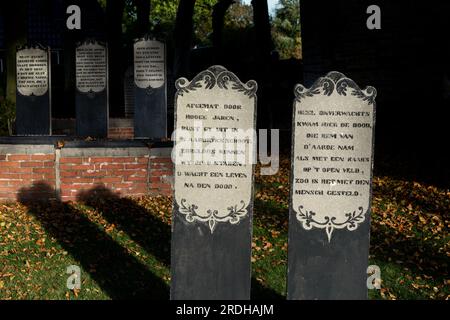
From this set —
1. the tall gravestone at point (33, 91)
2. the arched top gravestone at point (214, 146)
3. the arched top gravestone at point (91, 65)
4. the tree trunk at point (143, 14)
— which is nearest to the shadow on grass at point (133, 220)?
the arched top gravestone at point (214, 146)

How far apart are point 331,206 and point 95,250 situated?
123 inches

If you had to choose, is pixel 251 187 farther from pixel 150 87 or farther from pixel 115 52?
pixel 115 52

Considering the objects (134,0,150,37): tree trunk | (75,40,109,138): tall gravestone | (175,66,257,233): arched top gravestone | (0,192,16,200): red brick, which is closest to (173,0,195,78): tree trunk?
(134,0,150,37): tree trunk

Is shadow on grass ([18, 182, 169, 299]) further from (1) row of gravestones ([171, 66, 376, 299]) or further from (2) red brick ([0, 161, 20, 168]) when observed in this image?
(1) row of gravestones ([171, 66, 376, 299])

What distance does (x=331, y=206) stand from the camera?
206 inches

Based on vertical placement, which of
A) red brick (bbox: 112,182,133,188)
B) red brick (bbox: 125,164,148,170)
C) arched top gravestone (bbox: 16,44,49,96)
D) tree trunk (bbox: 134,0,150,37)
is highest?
tree trunk (bbox: 134,0,150,37)

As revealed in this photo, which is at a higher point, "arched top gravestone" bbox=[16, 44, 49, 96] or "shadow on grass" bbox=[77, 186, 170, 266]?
"arched top gravestone" bbox=[16, 44, 49, 96]

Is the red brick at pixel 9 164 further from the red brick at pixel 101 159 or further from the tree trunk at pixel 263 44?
the tree trunk at pixel 263 44

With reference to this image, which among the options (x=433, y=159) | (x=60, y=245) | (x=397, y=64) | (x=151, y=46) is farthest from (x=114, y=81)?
(x=60, y=245)

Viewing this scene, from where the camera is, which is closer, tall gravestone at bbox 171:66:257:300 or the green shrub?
tall gravestone at bbox 171:66:257:300

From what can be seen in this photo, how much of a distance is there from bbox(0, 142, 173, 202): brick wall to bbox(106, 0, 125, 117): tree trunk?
12.2 metres

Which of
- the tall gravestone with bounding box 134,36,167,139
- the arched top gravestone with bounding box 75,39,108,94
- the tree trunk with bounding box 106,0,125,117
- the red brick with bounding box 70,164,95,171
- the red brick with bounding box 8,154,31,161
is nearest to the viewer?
the red brick with bounding box 8,154,31,161

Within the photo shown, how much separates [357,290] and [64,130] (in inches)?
469

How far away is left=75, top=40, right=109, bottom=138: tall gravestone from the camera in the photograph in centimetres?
1406
